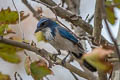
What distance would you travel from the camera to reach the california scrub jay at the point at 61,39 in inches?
114

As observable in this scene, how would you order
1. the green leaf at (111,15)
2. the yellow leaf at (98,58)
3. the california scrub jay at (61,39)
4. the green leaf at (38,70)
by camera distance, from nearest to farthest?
the yellow leaf at (98,58) → the green leaf at (38,70) → the green leaf at (111,15) → the california scrub jay at (61,39)

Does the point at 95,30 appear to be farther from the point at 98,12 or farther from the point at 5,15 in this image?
the point at 5,15

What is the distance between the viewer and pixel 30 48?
205cm

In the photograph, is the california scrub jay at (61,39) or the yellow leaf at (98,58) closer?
the yellow leaf at (98,58)

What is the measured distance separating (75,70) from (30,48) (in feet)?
1.03

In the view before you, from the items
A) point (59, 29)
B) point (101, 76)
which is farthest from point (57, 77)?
point (101, 76)

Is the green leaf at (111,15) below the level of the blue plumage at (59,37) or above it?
above

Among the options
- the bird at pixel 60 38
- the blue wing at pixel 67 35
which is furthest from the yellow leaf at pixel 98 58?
the blue wing at pixel 67 35

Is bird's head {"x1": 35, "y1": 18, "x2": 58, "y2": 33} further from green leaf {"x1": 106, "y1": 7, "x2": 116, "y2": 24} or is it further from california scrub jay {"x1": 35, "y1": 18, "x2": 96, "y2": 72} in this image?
green leaf {"x1": 106, "y1": 7, "x2": 116, "y2": 24}

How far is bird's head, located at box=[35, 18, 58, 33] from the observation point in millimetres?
3041

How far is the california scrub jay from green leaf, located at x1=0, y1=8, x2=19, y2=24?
0.60m

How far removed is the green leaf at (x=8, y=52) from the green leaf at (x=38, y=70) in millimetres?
147

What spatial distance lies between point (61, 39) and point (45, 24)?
0.24 m

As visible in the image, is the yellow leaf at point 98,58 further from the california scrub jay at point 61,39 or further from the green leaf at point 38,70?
the california scrub jay at point 61,39
